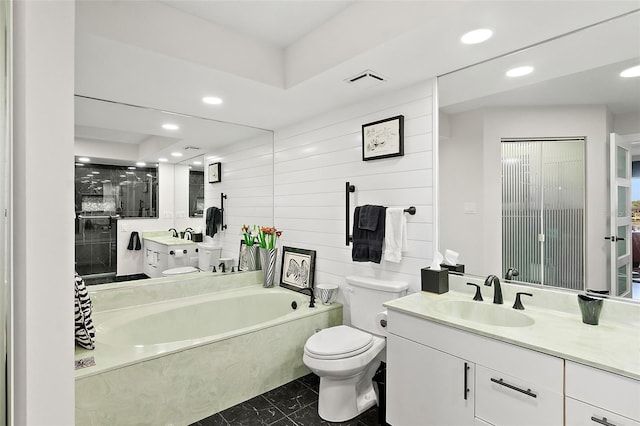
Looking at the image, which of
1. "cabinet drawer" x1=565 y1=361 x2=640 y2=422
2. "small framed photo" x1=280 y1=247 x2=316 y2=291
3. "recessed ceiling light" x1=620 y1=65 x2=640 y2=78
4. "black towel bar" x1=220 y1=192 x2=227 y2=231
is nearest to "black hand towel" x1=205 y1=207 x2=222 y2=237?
"black towel bar" x1=220 y1=192 x2=227 y2=231

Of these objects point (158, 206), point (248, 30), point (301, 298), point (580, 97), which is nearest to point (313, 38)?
point (248, 30)

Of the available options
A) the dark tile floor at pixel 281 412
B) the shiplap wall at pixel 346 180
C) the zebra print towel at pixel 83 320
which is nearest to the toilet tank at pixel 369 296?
the shiplap wall at pixel 346 180

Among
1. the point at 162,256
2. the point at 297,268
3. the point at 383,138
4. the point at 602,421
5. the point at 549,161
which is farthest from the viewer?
the point at 297,268

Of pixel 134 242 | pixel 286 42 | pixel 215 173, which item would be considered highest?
pixel 286 42

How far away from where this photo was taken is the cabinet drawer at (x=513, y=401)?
53.1 inches

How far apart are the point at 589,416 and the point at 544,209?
3.58 feet

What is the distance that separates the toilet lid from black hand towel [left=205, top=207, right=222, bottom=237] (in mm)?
1730

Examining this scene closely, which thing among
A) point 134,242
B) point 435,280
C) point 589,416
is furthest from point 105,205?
point 589,416

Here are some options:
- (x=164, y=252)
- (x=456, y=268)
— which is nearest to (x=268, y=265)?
(x=164, y=252)

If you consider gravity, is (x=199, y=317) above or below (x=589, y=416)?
below

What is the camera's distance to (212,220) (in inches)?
139

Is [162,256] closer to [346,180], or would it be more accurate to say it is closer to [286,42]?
[346,180]

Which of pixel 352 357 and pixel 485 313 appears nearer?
pixel 485 313

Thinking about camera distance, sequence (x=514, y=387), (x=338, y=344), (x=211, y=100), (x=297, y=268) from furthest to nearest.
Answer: (x=297, y=268) < (x=211, y=100) < (x=338, y=344) < (x=514, y=387)
